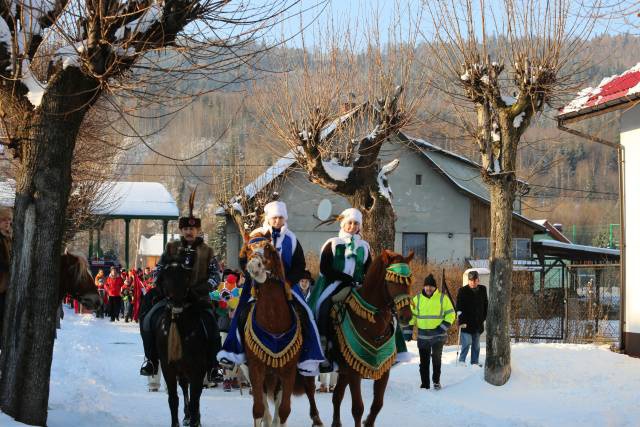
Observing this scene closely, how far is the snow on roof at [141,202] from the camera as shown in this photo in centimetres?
5291

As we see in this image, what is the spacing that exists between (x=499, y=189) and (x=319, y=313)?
17.7ft

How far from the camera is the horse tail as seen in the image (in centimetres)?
1049

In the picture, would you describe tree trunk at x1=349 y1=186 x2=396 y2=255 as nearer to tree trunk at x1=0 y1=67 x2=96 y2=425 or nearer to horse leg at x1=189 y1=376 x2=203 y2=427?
horse leg at x1=189 y1=376 x2=203 y2=427

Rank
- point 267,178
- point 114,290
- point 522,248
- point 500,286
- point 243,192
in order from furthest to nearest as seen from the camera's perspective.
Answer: point 522,248
point 267,178
point 243,192
point 114,290
point 500,286

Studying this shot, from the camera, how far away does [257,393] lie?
10.3 metres

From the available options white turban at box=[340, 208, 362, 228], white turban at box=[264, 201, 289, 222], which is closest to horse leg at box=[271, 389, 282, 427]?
white turban at box=[264, 201, 289, 222]

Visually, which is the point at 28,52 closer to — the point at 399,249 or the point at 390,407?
the point at 390,407

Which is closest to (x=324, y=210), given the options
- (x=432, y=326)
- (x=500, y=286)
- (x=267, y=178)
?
(x=267, y=178)

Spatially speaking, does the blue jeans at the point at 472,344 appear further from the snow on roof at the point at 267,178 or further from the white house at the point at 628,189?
the snow on roof at the point at 267,178

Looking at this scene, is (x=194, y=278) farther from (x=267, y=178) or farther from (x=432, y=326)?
(x=267, y=178)

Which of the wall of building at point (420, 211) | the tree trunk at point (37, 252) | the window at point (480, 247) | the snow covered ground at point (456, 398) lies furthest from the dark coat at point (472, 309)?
the window at point (480, 247)

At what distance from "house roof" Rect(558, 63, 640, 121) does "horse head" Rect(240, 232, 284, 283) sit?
825 cm

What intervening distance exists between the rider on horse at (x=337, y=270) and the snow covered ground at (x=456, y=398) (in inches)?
64.7

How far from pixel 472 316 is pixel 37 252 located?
10.4m
